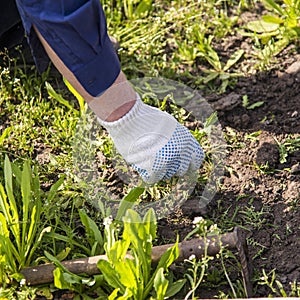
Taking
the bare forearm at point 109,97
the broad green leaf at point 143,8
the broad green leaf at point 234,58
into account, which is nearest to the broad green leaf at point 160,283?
the bare forearm at point 109,97

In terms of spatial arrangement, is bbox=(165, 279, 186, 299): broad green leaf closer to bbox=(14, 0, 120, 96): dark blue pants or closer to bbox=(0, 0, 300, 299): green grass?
bbox=(0, 0, 300, 299): green grass

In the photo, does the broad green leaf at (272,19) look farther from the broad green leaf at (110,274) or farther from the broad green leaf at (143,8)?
the broad green leaf at (110,274)

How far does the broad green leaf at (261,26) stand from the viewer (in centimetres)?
309

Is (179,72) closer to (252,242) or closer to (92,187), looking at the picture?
(92,187)

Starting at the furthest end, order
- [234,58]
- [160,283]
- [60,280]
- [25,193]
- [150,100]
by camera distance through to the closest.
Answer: [234,58]
[150,100]
[25,193]
[60,280]
[160,283]

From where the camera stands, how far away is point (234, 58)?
9.97ft

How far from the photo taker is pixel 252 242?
2.30 metres

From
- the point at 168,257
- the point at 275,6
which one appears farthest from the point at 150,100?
the point at 168,257

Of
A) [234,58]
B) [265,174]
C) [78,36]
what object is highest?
[78,36]

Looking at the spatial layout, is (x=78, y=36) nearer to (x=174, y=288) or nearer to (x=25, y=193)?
(x=25, y=193)

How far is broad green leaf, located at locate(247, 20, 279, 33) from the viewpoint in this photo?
309 centimetres

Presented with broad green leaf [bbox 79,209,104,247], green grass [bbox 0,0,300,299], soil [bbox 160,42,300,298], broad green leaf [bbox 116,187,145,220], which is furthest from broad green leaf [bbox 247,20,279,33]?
broad green leaf [bbox 79,209,104,247]

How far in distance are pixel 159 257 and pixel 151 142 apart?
1.49 feet

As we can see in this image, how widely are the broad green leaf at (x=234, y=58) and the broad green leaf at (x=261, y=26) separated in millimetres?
133
